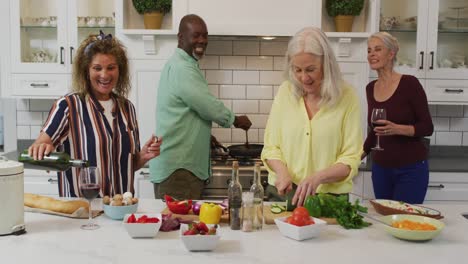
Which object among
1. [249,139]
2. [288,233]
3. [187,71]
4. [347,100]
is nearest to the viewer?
[288,233]

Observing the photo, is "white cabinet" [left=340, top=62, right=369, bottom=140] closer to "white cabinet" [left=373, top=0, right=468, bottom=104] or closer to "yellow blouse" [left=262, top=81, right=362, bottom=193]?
"white cabinet" [left=373, top=0, right=468, bottom=104]

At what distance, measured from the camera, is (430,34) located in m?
3.85

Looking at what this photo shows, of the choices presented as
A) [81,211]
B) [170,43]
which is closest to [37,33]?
[170,43]

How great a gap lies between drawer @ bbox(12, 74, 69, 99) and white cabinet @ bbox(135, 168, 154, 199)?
0.81 meters

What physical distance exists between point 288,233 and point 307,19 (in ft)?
6.82

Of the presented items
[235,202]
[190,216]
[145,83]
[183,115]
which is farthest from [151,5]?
[235,202]

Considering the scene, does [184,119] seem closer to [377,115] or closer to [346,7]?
[377,115]

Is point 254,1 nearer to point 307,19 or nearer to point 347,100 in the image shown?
point 307,19

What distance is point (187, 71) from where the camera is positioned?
10.1 feet

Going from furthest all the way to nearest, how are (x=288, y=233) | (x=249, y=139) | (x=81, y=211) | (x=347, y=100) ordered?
(x=249, y=139) < (x=347, y=100) < (x=81, y=211) < (x=288, y=233)

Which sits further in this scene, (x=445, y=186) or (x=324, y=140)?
(x=445, y=186)

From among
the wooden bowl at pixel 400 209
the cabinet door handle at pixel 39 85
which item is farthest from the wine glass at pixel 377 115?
the cabinet door handle at pixel 39 85

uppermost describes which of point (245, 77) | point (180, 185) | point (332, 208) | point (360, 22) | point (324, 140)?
point (360, 22)

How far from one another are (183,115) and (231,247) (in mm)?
1364
